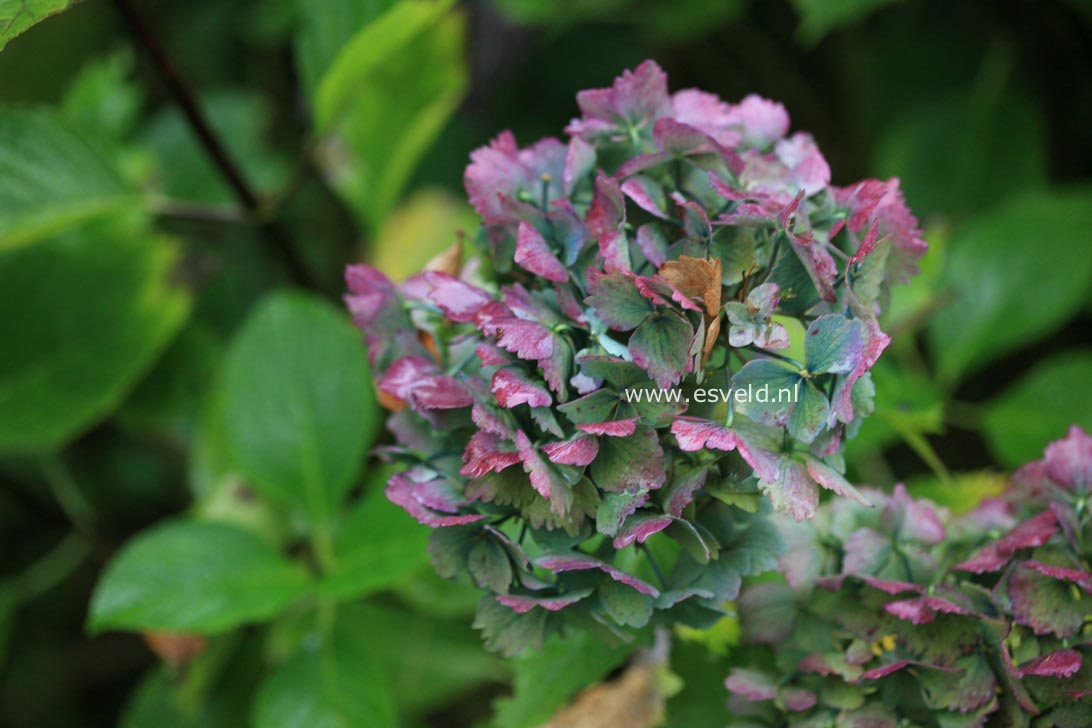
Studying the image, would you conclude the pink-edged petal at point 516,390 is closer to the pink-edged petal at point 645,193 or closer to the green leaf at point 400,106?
the pink-edged petal at point 645,193

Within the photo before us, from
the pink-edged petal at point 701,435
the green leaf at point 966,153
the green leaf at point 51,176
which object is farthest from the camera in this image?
the green leaf at point 966,153

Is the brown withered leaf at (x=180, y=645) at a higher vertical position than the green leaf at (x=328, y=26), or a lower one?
lower

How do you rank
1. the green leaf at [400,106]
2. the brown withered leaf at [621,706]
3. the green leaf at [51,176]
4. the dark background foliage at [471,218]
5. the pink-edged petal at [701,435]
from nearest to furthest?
the pink-edged petal at [701,435] < the brown withered leaf at [621,706] < the green leaf at [51,176] < the dark background foliage at [471,218] < the green leaf at [400,106]

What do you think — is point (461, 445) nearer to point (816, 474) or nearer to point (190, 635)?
point (816, 474)

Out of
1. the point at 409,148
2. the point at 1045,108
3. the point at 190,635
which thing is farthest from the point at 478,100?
the point at 190,635

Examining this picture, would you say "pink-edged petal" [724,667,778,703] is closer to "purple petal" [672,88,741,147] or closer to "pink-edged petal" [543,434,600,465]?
"pink-edged petal" [543,434,600,465]

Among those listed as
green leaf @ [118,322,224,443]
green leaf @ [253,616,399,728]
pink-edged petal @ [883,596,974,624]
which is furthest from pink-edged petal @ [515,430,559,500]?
green leaf @ [118,322,224,443]

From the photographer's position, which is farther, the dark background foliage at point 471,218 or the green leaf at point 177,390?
the green leaf at point 177,390

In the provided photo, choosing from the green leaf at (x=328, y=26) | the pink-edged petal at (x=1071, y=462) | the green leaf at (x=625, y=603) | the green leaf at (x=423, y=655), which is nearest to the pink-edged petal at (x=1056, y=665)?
the pink-edged petal at (x=1071, y=462)
